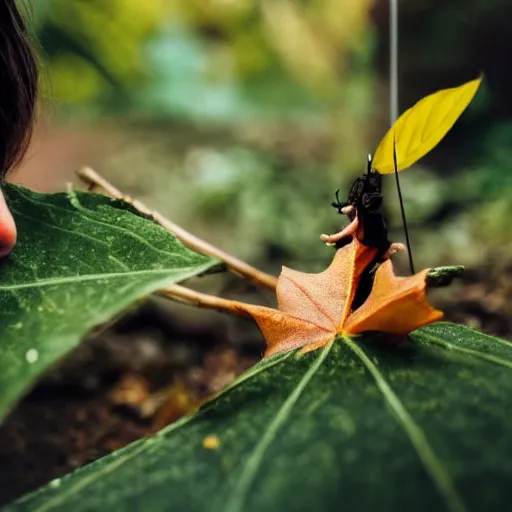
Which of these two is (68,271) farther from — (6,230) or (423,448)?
(423,448)

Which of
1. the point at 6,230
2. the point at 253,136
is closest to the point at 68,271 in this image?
the point at 6,230

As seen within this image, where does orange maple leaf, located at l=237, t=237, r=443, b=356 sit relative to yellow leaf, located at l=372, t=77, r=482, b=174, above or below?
below


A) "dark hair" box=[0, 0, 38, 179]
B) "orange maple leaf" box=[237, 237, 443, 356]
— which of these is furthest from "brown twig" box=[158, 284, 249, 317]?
"dark hair" box=[0, 0, 38, 179]

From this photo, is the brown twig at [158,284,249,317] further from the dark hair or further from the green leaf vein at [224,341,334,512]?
the dark hair

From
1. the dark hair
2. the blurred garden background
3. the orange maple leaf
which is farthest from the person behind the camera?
the blurred garden background

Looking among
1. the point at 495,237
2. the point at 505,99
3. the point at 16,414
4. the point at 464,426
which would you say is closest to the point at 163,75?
the point at 505,99

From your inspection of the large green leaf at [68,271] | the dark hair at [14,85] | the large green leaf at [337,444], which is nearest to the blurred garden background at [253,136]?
the dark hair at [14,85]

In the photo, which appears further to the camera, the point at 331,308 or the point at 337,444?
the point at 331,308
